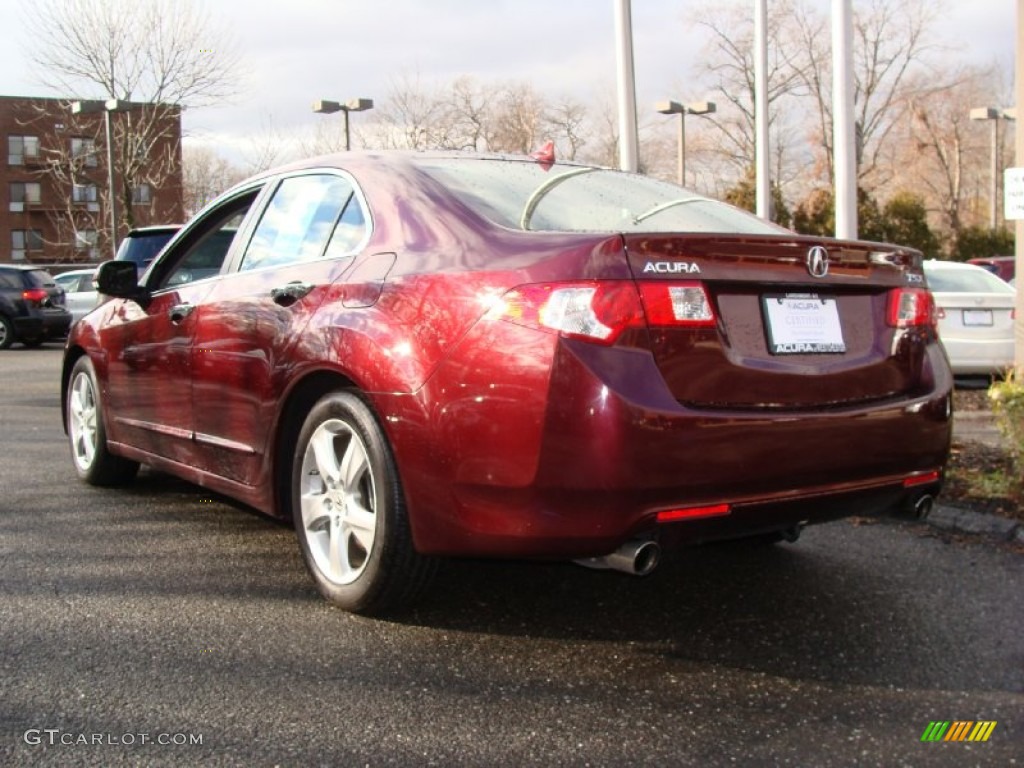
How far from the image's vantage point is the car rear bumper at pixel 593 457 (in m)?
2.82

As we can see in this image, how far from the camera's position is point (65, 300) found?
2072cm

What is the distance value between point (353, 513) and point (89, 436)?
2.75 meters

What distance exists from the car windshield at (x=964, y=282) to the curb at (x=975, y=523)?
625cm

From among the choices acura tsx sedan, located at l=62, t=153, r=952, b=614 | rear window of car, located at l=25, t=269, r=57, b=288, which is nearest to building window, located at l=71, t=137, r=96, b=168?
rear window of car, located at l=25, t=269, r=57, b=288

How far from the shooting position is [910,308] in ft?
11.4

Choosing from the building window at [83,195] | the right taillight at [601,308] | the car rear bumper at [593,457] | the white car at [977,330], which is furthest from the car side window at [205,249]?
the building window at [83,195]

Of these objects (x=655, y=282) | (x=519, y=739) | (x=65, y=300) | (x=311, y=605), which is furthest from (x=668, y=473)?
(x=65, y=300)

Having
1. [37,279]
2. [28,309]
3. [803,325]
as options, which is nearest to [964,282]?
[803,325]

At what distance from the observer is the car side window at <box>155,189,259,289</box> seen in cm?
469

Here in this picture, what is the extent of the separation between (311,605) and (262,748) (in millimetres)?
1100

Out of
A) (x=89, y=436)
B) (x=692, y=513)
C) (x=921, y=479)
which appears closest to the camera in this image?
(x=692, y=513)

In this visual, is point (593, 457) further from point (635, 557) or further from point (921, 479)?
point (921, 479)

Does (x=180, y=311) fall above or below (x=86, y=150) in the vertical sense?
below

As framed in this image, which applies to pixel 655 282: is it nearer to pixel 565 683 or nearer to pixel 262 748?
pixel 565 683
